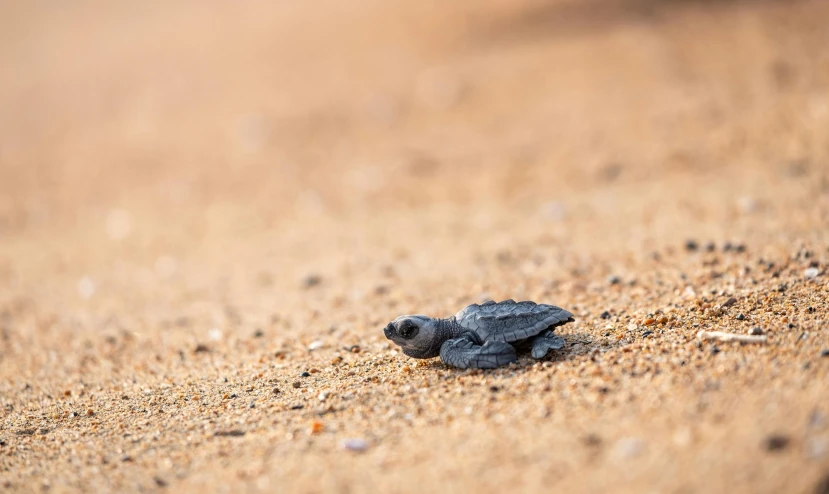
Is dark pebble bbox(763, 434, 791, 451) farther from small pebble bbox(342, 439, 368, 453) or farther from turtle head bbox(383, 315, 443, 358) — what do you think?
turtle head bbox(383, 315, 443, 358)

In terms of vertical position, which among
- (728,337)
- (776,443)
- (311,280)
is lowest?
(311,280)

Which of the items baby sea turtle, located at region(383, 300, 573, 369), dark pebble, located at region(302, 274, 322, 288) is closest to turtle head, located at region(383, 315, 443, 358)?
baby sea turtle, located at region(383, 300, 573, 369)

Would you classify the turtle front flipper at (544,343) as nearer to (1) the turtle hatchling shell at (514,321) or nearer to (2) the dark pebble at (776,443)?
(1) the turtle hatchling shell at (514,321)

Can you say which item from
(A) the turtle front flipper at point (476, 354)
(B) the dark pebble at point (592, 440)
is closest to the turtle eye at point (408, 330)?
(A) the turtle front flipper at point (476, 354)

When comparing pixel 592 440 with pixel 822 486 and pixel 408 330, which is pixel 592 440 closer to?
pixel 822 486

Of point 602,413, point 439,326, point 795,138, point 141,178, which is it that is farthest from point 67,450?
point 141,178

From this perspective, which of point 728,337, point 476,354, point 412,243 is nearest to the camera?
point 728,337

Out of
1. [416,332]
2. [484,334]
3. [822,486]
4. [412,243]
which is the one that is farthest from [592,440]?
[412,243]
